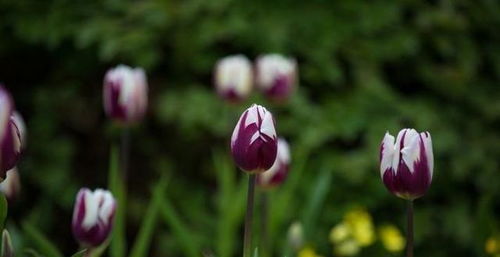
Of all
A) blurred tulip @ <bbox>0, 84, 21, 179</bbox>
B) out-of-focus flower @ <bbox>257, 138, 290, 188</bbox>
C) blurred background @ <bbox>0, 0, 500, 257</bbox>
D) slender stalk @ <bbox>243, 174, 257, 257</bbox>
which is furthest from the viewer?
blurred background @ <bbox>0, 0, 500, 257</bbox>

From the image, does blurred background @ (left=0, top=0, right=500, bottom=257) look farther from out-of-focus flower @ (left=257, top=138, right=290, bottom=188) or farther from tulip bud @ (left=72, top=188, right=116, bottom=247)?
tulip bud @ (left=72, top=188, right=116, bottom=247)

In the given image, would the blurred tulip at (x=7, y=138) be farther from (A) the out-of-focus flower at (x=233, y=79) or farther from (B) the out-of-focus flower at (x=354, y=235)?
(B) the out-of-focus flower at (x=354, y=235)

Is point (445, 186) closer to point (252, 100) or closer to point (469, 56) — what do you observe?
point (469, 56)

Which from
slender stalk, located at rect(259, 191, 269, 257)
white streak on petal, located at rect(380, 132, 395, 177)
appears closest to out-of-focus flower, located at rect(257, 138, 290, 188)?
slender stalk, located at rect(259, 191, 269, 257)

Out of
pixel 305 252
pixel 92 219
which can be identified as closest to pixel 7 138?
pixel 92 219

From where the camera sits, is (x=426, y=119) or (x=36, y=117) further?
(x=36, y=117)

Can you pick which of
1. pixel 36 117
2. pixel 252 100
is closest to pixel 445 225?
pixel 252 100
